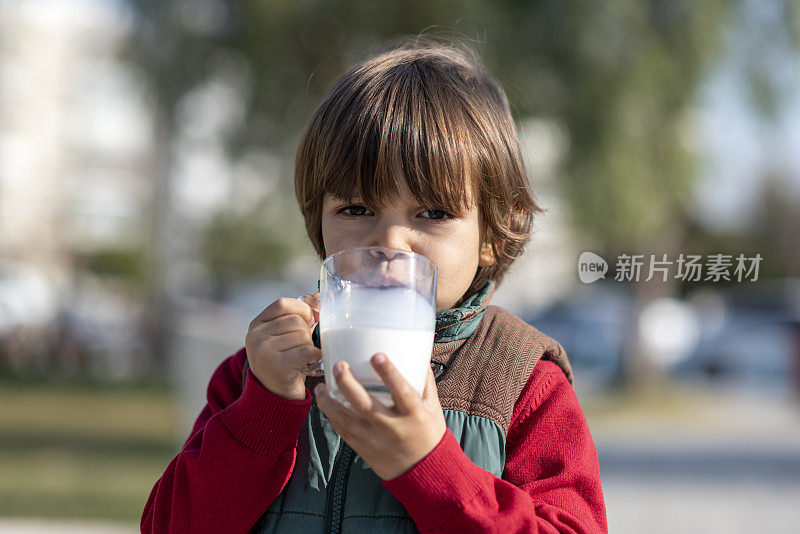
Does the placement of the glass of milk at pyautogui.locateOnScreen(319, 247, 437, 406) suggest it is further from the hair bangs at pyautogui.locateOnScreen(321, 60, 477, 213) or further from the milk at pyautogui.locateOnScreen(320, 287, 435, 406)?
the hair bangs at pyautogui.locateOnScreen(321, 60, 477, 213)

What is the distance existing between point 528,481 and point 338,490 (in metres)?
0.32

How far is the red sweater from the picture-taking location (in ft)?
4.19

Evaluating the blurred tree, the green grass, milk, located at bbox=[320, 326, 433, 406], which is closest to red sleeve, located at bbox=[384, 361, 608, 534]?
milk, located at bbox=[320, 326, 433, 406]

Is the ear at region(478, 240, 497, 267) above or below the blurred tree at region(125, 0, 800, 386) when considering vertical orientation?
below

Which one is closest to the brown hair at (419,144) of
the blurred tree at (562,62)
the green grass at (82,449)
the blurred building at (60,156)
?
the blurred tree at (562,62)

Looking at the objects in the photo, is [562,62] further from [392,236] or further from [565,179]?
[392,236]

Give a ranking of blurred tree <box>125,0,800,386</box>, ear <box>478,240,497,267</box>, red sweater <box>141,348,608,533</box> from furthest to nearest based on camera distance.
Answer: blurred tree <box>125,0,800,386</box> → ear <box>478,240,497,267</box> → red sweater <box>141,348,608,533</box>

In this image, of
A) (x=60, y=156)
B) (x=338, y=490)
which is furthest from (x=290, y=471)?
(x=60, y=156)

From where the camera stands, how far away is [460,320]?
4.95 ft

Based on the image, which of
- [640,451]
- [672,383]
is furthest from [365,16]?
[672,383]

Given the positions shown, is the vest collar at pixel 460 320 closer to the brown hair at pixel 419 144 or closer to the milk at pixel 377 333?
the brown hair at pixel 419 144

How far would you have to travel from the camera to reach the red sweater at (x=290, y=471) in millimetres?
1276

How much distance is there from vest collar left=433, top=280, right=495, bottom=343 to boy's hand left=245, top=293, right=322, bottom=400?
273mm

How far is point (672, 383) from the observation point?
12.1 m
